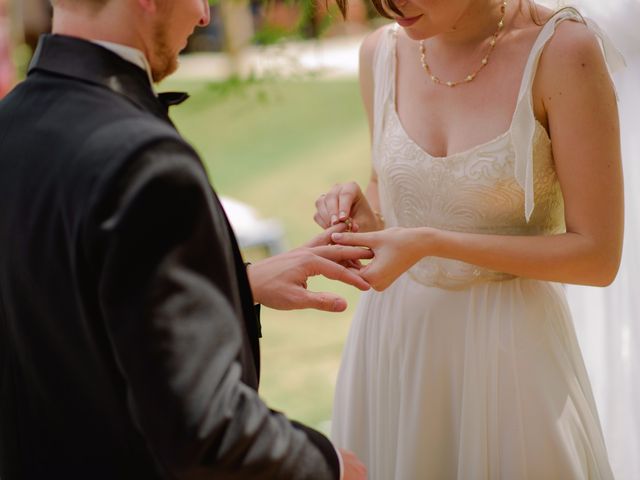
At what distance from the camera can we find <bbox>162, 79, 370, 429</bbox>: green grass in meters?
4.84

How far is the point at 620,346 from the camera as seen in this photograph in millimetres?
2449

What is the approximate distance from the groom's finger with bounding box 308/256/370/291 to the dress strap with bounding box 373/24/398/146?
61 centimetres

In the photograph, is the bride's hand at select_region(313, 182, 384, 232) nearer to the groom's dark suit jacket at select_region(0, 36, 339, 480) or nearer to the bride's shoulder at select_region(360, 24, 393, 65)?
the bride's shoulder at select_region(360, 24, 393, 65)

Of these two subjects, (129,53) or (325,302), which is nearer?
(129,53)

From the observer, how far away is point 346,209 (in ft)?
6.97

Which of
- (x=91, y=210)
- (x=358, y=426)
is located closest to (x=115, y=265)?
(x=91, y=210)

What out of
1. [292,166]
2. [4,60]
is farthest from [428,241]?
[292,166]

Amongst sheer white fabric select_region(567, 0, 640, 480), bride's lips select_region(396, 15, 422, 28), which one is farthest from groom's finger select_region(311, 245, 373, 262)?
sheer white fabric select_region(567, 0, 640, 480)

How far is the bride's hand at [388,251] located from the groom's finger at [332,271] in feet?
0.20

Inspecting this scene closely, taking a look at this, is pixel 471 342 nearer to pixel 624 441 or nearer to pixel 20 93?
pixel 624 441

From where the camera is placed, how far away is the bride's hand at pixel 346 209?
211 centimetres

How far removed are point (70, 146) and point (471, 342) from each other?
1.25 metres

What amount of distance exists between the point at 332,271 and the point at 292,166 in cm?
724

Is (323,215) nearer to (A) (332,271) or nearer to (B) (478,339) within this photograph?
(A) (332,271)
